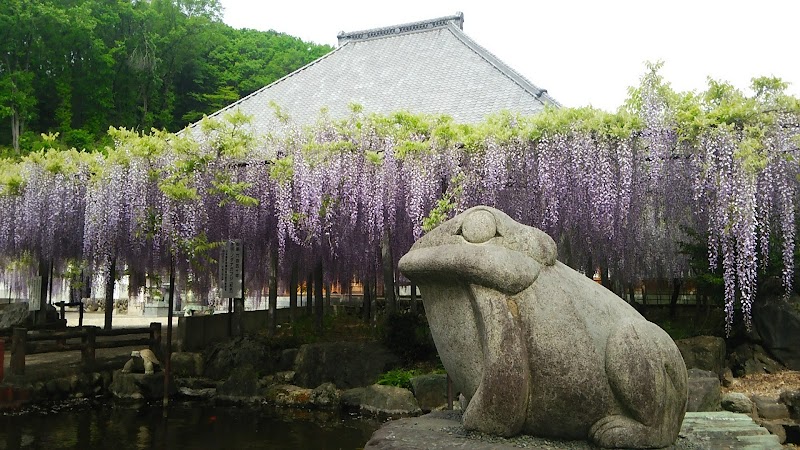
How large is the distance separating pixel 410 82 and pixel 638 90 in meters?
8.22

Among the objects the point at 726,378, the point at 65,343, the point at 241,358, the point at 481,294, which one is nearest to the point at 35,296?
the point at 65,343

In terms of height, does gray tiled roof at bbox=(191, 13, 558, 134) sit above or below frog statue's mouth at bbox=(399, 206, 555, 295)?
above

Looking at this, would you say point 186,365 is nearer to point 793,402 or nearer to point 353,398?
point 353,398

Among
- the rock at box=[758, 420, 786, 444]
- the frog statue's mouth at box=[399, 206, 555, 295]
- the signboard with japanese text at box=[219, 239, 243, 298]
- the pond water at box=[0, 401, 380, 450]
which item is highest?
the signboard with japanese text at box=[219, 239, 243, 298]

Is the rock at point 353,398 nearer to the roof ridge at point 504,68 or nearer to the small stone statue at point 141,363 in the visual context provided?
the small stone statue at point 141,363

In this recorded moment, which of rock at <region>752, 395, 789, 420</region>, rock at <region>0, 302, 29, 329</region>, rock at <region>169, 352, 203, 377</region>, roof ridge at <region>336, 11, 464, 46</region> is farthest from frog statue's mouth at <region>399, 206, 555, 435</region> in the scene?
roof ridge at <region>336, 11, 464, 46</region>

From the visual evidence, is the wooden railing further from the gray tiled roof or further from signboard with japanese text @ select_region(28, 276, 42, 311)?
the gray tiled roof

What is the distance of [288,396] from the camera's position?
930 centimetres

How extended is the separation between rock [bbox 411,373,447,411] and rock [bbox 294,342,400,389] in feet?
3.31

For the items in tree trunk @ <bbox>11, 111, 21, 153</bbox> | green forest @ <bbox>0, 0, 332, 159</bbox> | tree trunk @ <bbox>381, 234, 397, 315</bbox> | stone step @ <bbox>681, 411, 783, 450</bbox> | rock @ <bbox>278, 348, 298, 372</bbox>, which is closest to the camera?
stone step @ <bbox>681, 411, 783, 450</bbox>

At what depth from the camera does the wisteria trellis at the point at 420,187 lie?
7.43m

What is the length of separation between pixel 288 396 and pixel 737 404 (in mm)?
6025

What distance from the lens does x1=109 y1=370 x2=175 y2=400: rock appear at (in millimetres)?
9469

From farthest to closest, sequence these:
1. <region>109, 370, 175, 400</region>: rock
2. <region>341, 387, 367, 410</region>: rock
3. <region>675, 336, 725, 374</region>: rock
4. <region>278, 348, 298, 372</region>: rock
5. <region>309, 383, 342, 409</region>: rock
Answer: <region>278, 348, 298, 372</region>: rock → <region>109, 370, 175, 400</region>: rock → <region>309, 383, 342, 409</region>: rock → <region>341, 387, 367, 410</region>: rock → <region>675, 336, 725, 374</region>: rock
